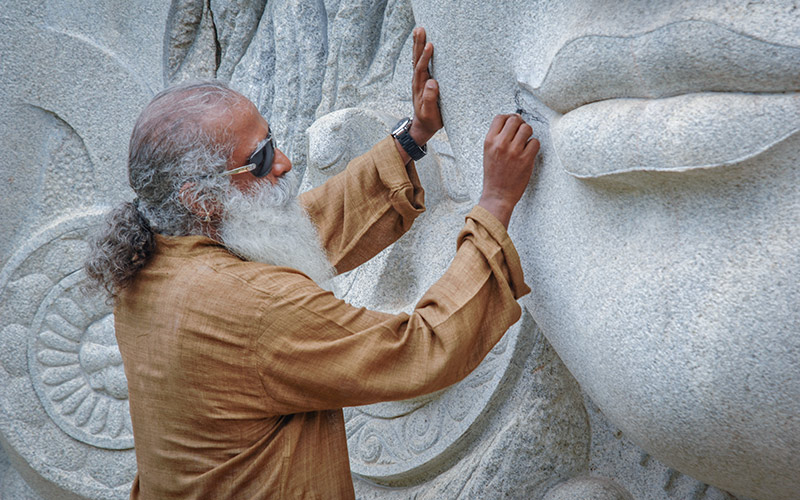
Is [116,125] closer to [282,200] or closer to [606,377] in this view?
[282,200]

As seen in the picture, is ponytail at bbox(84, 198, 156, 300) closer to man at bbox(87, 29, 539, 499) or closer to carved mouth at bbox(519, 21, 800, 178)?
man at bbox(87, 29, 539, 499)

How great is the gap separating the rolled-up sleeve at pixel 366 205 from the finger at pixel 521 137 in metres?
0.34

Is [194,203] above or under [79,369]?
above

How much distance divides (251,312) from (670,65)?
0.67 m

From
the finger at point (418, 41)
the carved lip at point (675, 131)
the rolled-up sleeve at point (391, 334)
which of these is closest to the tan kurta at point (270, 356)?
the rolled-up sleeve at point (391, 334)

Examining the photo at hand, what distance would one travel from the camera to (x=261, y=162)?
1.29 metres

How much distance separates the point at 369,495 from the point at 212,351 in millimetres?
734

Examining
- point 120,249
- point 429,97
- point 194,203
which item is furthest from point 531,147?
point 120,249

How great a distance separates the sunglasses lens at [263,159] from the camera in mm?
1277

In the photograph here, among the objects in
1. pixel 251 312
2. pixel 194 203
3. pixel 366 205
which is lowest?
pixel 366 205

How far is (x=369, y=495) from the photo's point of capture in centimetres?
177

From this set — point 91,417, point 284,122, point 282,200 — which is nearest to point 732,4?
point 282,200

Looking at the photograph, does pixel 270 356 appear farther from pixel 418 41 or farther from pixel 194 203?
pixel 418 41

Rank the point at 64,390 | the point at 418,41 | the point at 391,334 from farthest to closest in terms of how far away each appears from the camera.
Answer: the point at 64,390 → the point at 418,41 → the point at 391,334
